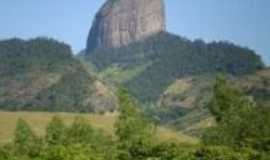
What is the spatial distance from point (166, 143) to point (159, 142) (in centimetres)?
1624

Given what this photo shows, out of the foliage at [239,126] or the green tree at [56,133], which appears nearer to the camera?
the foliage at [239,126]

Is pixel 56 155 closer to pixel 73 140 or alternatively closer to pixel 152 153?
pixel 152 153

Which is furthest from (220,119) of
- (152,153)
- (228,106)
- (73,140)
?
(152,153)

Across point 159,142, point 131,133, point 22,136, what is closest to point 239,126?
point 159,142

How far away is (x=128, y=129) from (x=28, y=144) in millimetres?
22767

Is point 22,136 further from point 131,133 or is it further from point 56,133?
point 131,133

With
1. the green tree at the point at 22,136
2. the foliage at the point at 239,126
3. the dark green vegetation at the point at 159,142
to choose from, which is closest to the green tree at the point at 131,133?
the dark green vegetation at the point at 159,142

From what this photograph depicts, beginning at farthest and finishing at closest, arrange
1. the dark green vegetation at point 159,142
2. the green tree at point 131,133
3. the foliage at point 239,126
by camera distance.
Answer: the foliage at point 239,126
the green tree at point 131,133
the dark green vegetation at point 159,142

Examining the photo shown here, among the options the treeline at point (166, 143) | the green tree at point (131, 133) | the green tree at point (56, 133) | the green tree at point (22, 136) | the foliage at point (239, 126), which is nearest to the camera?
the treeline at point (166, 143)

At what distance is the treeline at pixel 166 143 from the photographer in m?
100

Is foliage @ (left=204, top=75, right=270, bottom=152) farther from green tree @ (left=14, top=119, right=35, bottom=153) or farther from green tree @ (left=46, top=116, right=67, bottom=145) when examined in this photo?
green tree @ (left=14, top=119, right=35, bottom=153)

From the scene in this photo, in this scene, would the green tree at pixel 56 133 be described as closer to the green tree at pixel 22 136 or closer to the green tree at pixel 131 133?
the green tree at pixel 22 136

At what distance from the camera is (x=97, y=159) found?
88562 mm

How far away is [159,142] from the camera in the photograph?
137 meters
